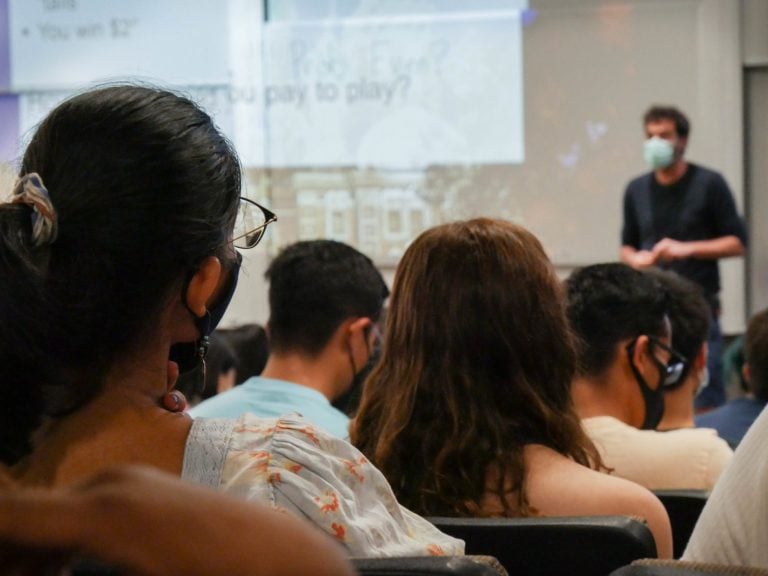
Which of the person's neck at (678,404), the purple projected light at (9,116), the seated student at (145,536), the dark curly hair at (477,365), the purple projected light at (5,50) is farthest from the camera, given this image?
the purple projected light at (9,116)

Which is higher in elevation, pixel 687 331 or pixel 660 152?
Answer: pixel 660 152

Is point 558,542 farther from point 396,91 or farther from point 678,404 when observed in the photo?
point 396,91

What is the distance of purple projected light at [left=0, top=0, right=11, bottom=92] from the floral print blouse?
5818 millimetres

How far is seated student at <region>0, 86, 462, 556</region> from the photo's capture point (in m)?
0.97

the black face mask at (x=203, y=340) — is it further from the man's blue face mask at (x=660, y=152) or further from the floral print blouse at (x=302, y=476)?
the man's blue face mask at (x=660, y=152)

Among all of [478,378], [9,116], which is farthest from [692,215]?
[9,116]

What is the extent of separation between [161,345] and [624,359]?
1369mm

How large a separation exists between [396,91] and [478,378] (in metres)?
4.52

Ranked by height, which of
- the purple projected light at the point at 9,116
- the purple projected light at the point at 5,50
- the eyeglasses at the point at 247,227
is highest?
the purple projected light at the point at 5,50

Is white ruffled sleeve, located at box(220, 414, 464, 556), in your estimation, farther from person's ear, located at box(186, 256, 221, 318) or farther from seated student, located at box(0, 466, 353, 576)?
seated student, located at box(0, 466, 353, 576)

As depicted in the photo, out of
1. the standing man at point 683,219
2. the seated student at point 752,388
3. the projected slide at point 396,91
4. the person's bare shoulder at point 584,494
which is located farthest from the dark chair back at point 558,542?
the projected slide at point 396,91

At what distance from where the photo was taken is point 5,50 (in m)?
6.35

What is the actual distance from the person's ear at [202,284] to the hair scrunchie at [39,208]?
0.14 m

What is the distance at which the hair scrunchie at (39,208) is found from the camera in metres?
0.97
